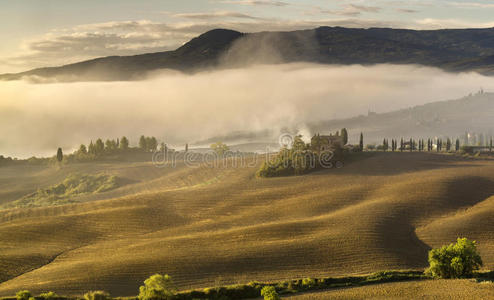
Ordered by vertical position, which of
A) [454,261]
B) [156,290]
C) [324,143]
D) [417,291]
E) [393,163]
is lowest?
[417,291]

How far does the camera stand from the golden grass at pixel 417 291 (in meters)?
53.0

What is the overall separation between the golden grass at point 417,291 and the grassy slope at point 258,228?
8369 millimetres

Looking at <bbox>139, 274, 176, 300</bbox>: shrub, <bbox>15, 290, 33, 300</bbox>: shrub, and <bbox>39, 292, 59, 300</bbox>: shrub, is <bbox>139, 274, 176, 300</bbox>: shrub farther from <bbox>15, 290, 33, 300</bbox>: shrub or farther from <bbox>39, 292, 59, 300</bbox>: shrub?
<bbox>15, 290, 33, 300</bbox>: shrub

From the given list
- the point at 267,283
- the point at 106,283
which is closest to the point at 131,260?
the point at 106,283

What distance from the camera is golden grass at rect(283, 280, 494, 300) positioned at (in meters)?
53.0

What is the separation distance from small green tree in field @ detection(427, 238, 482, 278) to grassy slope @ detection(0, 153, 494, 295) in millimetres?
6786

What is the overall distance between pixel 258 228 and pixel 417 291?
35916mm

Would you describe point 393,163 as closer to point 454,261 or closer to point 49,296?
point 454,261

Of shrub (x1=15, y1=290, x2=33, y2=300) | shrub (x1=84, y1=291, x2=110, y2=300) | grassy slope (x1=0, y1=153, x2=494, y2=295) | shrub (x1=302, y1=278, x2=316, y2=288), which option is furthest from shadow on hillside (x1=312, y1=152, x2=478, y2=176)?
shrub (x1=15, y1=290, x2=33, y2=300)

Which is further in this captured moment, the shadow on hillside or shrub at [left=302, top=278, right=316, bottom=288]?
the shadow on hillside

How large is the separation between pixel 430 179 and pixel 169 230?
2197 inches

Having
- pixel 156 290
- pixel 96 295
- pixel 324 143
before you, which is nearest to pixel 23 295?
pixel 96 295

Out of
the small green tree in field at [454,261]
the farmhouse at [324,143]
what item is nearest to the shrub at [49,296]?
the small green tree in field at [454,261]

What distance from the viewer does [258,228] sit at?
88.9 meters
